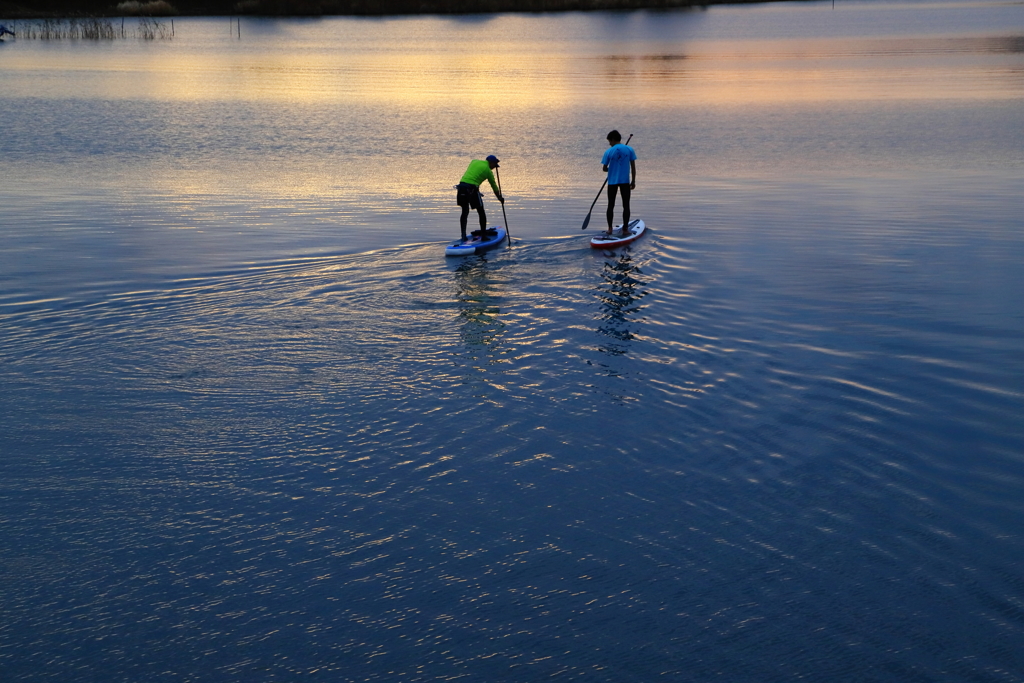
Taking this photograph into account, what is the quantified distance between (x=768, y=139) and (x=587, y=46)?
165ft

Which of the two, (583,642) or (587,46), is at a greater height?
(587,46)

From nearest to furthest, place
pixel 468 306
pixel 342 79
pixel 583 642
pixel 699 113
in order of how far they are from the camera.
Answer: pixel 583 642 < pixel 468 306 < pixel 699 113 < pixel 342 79

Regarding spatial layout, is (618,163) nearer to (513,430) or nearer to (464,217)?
(464,217)

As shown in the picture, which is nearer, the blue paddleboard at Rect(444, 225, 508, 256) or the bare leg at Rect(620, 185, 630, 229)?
the blue paddleboard at Rect(444, 225, 508, 256)

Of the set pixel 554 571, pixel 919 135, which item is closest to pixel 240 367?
pixel 554 571

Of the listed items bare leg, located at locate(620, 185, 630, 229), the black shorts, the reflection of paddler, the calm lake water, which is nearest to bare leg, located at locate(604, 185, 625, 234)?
bare leg, located at locate(620, 185, 630, 229)

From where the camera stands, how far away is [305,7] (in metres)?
108

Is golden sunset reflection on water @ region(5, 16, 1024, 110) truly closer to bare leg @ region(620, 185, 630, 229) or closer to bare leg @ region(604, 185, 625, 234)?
bare leg @ region(620, 185, 630, 229)

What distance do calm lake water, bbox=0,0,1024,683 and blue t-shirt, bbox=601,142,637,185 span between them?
1343 millimetres

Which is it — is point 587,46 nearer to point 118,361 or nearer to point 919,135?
point 919,135

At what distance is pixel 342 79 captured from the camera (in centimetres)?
5147

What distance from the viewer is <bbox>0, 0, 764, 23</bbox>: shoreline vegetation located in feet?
321

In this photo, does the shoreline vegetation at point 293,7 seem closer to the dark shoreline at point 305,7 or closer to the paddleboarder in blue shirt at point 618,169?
the dark shoreline at point 305,7

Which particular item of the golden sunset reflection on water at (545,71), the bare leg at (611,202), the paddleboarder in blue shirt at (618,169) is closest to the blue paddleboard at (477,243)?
the bare leg at (611,202)
